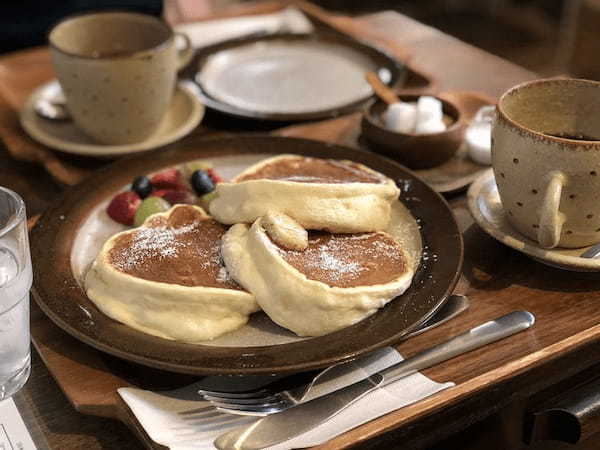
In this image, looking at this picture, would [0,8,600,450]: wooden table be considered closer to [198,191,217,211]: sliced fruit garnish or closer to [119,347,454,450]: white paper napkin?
[119,347,454,450]: white paper napkin

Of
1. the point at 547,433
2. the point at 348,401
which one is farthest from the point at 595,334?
the point at 348,401

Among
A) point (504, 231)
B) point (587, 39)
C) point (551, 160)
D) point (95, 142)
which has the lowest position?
point (587, 39)

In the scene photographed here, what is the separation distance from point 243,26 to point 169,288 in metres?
1.26

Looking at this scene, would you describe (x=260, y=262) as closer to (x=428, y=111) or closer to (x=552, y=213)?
(x=552, y=213)

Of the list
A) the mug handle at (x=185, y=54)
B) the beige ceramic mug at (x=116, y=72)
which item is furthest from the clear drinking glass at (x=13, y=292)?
the mug handle at (x=185, y=54)

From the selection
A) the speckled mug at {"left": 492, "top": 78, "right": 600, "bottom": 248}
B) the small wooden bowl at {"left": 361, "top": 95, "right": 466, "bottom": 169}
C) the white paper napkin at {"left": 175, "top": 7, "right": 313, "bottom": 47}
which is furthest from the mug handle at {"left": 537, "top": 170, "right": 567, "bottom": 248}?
the white paper napkin at {"left": 175, "top": 7, "right": 313, "bottom": 47}

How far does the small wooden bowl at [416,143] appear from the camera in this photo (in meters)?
1.28

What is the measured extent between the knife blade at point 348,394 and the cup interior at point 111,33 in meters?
0.89

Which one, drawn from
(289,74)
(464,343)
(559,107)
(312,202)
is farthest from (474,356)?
(289,74)

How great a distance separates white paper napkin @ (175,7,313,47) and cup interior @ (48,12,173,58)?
37cm

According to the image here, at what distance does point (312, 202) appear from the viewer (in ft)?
3.29

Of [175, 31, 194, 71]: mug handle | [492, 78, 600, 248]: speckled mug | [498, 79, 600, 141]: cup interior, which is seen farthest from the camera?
[175, 31, 194, 71]: mug handle

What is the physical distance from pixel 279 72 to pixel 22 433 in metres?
1.10

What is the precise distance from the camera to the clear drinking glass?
0.85 metres
